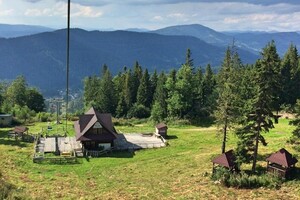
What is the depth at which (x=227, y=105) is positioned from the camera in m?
47.1

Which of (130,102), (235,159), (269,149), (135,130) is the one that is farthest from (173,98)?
(235,159)

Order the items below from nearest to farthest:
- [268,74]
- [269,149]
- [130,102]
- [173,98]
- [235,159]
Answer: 1. [268,74]
2. [235,159]
3. [269,149]
4. [173,98]
5. [130,102]

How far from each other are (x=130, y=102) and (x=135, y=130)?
97.9 ft

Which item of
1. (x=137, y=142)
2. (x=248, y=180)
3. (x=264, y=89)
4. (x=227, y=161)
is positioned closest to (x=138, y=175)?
(x=227, y=161)

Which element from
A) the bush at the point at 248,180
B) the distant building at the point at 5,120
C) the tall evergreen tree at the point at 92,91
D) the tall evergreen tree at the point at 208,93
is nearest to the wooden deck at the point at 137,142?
the bush at the point at 248,180

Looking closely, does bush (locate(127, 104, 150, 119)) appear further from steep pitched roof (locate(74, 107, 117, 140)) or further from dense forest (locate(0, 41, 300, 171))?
steep pitched roof (locate(74, 107, 117, 140))

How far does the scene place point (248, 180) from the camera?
3859cm

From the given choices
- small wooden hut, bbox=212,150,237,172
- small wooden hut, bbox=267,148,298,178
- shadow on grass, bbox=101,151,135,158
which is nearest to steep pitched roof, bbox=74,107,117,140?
shadow on grass, bbox=101,151,135,158

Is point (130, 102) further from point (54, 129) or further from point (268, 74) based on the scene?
point (268, 74)

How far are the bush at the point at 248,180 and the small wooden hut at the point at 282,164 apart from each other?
968 millimetres

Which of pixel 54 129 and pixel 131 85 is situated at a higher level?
pixel 131 85

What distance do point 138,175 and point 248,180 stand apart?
1415 cm

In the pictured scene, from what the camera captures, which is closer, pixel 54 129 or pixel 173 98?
pixel 54 129

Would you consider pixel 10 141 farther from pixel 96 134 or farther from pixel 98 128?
pixel 98 128
